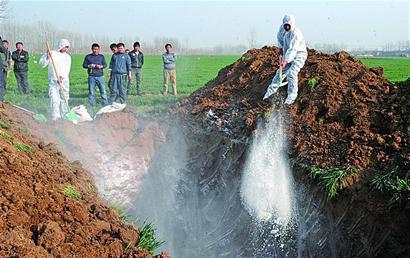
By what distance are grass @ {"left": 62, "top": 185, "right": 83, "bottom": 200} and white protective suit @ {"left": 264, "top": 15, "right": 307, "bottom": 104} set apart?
4520 mm

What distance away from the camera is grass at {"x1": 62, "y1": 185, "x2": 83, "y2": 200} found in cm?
465

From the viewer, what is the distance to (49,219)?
406 cm

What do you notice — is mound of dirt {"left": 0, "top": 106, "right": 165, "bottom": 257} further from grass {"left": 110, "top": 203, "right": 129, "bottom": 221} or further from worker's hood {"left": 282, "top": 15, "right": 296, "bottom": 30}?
worker's hood {"left": 282, "top": 15, "right": 296, "bottom": 30}

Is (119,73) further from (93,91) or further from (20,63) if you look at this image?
(20,63)

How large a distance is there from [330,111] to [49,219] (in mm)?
4886

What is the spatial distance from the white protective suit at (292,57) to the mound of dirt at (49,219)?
14.7 ft

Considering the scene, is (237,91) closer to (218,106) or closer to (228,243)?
(218,106)

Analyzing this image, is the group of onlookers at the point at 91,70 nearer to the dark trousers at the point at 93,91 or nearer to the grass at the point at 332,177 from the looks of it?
the dark trousers at the point at 93,91

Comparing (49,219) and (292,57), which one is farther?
(292,57)

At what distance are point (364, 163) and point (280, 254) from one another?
163cm

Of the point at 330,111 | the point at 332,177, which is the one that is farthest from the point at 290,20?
the point at 332,177

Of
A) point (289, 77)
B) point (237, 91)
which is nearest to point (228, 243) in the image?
point (289, 77)

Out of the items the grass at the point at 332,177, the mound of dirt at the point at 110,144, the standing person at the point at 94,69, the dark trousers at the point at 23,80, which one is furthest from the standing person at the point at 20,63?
the grass at the point at 332,177

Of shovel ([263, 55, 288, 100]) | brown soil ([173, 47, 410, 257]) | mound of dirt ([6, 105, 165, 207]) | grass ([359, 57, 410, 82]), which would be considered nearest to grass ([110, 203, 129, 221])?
mound of dirt ([6, 105, 165, 207])
